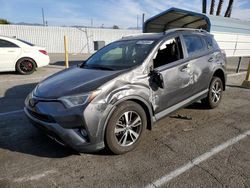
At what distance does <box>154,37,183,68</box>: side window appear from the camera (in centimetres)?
363

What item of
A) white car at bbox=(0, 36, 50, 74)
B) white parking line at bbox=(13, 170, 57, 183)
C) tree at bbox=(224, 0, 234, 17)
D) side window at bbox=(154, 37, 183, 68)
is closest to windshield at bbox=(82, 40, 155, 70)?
side window at bbox=(154, 37, 183, 68)

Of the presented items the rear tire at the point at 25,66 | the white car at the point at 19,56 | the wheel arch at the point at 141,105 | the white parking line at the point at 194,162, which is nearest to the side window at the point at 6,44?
the white car at the point at 19,56

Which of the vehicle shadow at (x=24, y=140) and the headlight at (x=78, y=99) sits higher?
the headlight at (x=78, y=99)

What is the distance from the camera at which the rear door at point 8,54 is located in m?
8.52

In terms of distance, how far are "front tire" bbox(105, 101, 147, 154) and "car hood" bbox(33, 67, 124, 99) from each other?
0.45 m

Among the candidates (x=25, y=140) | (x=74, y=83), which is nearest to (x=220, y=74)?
(x=74, y=83)

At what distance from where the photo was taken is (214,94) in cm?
497

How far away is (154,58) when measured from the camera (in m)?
3.51

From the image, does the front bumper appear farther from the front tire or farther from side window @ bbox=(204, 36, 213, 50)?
side window @ bbox=(204, 36, 213, 50)

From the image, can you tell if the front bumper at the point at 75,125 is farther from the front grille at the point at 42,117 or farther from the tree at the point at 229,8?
the tree at the point at 229,8

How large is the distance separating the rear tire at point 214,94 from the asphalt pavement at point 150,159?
1.64 ft

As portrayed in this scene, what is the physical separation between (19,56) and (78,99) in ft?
23.7

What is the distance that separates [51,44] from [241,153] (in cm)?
2239

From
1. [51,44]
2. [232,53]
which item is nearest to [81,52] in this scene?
[51,44]
